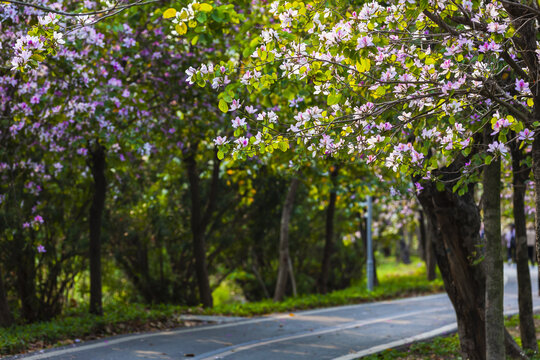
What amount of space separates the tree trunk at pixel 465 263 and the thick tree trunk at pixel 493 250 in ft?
3.04

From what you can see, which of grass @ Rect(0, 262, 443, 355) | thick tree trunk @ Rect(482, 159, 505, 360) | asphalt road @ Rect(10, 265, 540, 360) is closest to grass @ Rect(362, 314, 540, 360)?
asphalt road @ Rect(10, 265, 540, 360)

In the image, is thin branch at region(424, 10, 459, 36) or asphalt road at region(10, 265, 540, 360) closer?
thin branch at region(424, 10, 459, 36)

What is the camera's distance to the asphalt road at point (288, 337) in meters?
8.12

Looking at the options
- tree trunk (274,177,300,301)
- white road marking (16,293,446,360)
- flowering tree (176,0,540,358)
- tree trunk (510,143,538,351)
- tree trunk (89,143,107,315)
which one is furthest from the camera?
tree trunk (274,177,300,301)

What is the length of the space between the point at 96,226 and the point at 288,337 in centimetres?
384

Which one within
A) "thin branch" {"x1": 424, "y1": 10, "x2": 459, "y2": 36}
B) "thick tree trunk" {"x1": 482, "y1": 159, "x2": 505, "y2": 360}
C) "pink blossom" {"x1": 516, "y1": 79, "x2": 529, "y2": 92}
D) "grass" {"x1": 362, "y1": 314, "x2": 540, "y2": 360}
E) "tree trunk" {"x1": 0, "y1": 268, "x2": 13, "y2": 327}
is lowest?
"grass" {"x1": 362, "y1": 314, "x2": 540, "y2": 360}

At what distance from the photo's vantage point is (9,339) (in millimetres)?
7973

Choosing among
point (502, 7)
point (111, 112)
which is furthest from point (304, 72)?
point (111, 112)

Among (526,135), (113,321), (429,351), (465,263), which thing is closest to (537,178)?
(526,135)

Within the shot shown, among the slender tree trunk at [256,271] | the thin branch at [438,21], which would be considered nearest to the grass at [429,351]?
the thin branch at [438,21]

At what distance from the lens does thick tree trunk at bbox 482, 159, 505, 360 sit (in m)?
6.04

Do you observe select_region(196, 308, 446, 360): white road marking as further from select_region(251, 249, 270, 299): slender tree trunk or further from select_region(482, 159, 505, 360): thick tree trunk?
select_region(251, 249, 270, 299): slender tree trunk

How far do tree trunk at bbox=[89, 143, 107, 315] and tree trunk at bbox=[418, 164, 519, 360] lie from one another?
5.74 metres

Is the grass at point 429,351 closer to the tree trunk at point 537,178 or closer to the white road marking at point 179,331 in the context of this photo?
the white road marking at point 179,331
